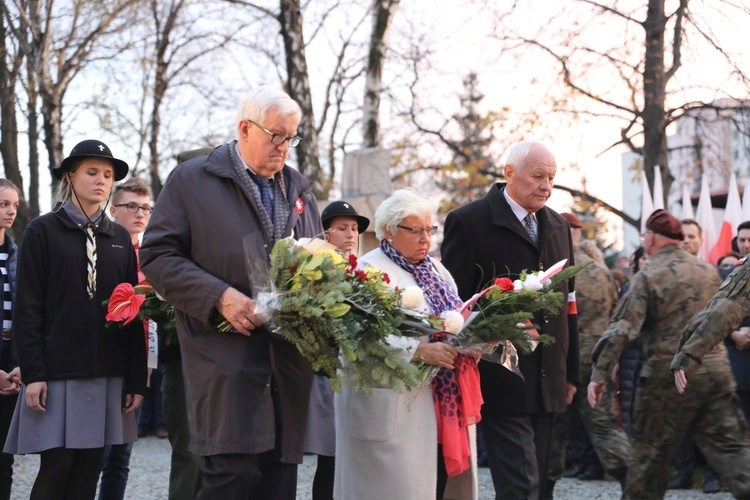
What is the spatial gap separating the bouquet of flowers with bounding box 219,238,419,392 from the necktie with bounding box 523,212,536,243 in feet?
5.99

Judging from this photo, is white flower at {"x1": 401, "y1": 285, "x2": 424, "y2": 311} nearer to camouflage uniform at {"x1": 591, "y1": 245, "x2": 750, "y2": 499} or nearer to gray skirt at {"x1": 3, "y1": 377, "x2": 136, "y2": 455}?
gray skirt at {"x1": 3, "y1": 377, "x2": 136, "y2": 455}

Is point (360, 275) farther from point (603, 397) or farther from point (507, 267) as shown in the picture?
point (603, 397)

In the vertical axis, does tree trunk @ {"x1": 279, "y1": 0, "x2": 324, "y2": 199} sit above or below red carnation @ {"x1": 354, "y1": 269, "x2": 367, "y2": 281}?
above

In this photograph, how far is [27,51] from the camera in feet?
55.6

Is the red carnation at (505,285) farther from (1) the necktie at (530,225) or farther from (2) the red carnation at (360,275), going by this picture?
(2) the red carnation at (360,275)

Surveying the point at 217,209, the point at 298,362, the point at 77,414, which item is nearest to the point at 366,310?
the point at 298,362

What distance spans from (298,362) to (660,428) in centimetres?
304

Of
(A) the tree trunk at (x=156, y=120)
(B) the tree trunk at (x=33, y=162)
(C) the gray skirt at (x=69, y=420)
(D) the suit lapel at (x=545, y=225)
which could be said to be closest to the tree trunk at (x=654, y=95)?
(B) the tree trunk at (x=33, y=162)

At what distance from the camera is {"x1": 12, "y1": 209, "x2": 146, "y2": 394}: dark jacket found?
5328 millimetres

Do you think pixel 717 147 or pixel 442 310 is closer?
pixel 442 310

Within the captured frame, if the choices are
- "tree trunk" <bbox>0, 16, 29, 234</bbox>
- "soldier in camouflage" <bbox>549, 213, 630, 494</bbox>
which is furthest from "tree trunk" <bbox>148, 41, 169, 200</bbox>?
"soldier in camouflage" <bbox>549, 213, 630, 494</bbox>

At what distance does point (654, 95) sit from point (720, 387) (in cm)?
1104

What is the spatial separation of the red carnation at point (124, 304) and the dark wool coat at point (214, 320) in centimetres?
92

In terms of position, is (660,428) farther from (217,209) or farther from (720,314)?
(217,209)
